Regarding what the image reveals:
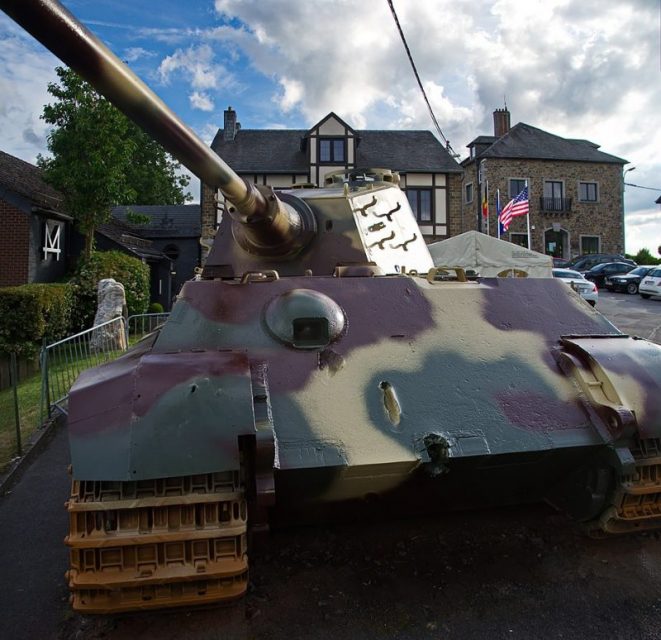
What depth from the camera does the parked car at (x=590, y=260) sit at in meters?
34.4

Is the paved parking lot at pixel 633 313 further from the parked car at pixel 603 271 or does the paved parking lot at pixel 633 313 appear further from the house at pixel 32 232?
the house at pixel 32 232

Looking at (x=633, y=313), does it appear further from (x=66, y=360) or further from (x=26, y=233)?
(x=26, y=233)

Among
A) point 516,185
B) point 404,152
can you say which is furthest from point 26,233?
point 516,185

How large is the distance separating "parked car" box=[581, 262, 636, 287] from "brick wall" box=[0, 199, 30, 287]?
86.6 ft

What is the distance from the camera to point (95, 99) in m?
18.4

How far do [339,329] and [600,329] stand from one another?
1.93 meters

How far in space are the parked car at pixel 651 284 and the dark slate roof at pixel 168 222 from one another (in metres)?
21.3

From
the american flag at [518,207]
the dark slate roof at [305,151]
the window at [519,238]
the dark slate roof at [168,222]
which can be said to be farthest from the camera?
the window at [519,238]

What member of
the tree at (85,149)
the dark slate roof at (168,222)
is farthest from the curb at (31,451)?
the dark slate roof at (168,222)

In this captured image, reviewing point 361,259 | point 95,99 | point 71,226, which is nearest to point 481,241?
point 95,99

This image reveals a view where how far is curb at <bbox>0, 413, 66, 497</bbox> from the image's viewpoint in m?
A: 5.98

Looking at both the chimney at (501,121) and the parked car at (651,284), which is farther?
the chimney at (501,121)

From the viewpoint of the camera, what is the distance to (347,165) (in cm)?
2650

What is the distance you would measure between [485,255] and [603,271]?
47.0 ft
